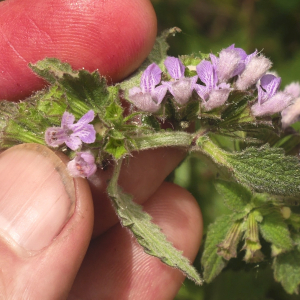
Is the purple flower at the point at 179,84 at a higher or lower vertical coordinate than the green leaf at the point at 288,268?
higher

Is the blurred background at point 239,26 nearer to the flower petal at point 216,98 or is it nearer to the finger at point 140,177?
the finger at point 140,177

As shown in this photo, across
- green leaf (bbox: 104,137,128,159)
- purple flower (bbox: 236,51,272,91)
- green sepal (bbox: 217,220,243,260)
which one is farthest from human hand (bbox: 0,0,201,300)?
purple flower (bbox: 236,51,272,91)

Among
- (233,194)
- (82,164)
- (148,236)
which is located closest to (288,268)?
(233,194)

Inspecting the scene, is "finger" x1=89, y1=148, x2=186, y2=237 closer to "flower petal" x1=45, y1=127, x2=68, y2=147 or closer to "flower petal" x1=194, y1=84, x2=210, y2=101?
"flower petal" x1=194, y1=84, x2=210, y2=101

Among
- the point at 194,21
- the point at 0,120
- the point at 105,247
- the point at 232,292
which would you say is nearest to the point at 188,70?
the point at 0,120

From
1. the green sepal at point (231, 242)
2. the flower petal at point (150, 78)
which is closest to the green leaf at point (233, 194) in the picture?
the green sepal at point (231, 242)

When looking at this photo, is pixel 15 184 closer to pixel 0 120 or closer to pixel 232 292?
pixel 0 120

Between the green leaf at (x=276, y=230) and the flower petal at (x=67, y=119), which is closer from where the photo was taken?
the flower petal at (x=67, y=119)
